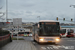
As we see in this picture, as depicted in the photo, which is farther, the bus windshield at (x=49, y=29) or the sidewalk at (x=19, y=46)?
the bus windshield at (x=49, y=29)

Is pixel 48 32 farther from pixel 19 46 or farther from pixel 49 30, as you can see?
pixel 19 46

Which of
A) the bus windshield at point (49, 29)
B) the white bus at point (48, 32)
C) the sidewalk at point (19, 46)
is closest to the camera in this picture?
the sidewalk at point (19, 46)

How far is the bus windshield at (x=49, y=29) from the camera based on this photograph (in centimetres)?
1963

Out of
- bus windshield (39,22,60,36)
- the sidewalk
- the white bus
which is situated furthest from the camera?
bus windshield (39,22,60,36)

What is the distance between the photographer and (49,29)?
65.4ft

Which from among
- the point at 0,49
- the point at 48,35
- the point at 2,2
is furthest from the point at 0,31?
the point at 48,35

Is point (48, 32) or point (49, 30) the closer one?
point (48, 32)

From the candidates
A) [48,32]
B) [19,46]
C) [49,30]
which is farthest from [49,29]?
[19,46]

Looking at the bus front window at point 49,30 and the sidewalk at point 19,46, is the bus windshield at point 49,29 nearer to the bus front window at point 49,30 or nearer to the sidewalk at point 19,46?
the bus front window at point 49,30

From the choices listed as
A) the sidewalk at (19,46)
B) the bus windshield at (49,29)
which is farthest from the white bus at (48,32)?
the sidewalk at (19,46)

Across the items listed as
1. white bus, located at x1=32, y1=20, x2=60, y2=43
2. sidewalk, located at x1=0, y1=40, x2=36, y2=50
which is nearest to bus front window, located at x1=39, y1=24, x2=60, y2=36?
white bus, located at x1=32, y1=20, x2=60, y2=43

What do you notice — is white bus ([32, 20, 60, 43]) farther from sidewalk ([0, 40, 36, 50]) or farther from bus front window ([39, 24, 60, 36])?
sidewalk ([0, 40, 36, 50])

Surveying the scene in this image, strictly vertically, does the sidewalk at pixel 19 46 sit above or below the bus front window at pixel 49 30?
below

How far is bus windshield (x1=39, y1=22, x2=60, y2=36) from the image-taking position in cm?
1963
